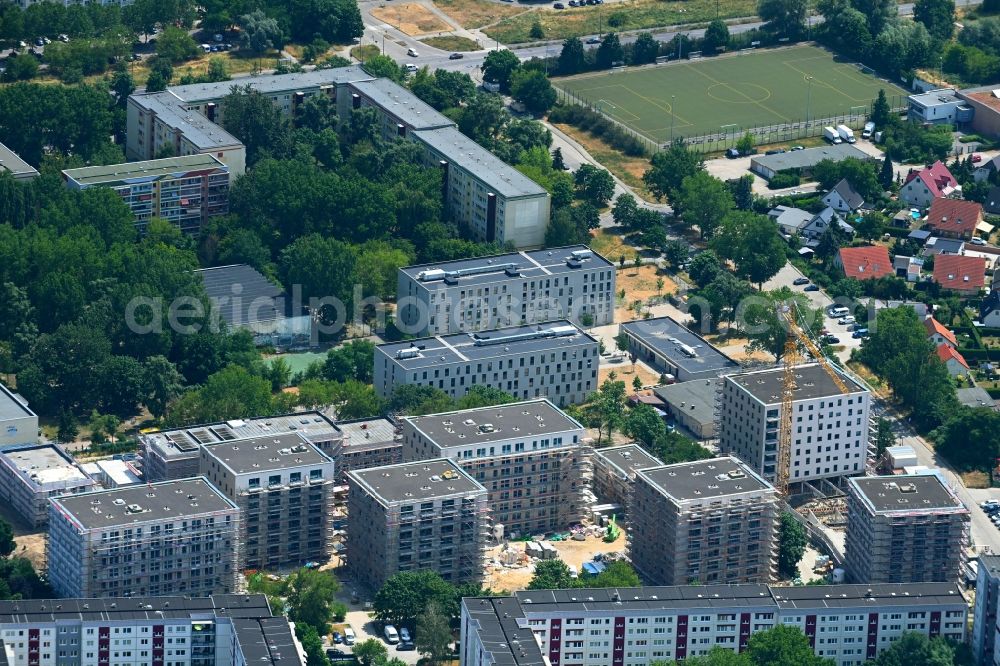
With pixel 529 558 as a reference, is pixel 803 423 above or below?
above

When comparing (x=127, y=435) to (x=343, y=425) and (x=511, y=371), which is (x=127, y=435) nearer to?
(x=343, y=425)

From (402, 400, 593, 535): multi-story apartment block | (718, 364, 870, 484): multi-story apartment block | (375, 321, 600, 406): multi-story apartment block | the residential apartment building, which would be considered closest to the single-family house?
the residential apartment building

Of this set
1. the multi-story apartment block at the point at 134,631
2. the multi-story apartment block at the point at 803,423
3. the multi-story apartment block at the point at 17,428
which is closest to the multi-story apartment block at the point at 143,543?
the multi-story apartment block at the point at 134,631

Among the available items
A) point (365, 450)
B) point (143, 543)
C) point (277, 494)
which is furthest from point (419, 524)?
point (143, 543)

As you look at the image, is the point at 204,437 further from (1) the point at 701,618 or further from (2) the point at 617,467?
(1) the point at 701,618

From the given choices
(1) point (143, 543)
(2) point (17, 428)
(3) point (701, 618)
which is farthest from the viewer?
(2) point (17, 428)

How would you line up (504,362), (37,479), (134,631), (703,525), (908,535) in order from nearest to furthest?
(134,631) < (703,525) < (908,535) < (37,479) < (504,362)

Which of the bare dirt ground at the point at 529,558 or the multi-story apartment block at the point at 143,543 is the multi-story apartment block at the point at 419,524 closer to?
the bare dirt ground at the point at 529,558
